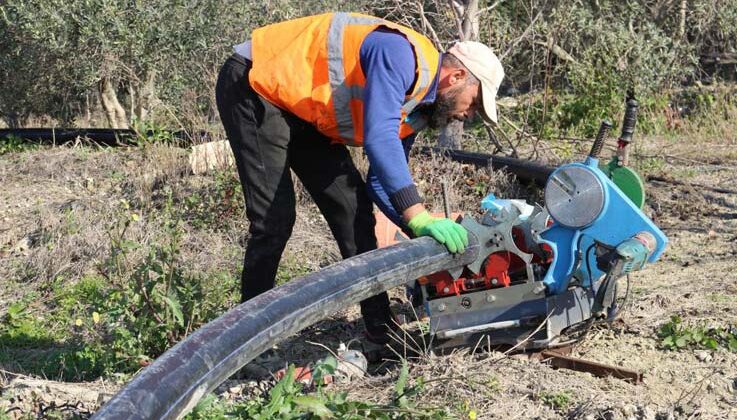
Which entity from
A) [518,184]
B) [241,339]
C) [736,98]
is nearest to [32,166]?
[518,184]

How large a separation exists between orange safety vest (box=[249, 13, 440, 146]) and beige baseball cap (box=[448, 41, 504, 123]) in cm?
12

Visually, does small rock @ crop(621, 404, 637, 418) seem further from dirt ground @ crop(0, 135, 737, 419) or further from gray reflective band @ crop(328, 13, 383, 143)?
gray reflective band @ crop(328, 13, 383, 143)

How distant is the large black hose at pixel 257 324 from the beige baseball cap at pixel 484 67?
573 millimetres

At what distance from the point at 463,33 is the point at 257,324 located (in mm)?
5118

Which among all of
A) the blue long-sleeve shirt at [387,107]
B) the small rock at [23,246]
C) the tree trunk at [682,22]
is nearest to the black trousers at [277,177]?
the blue long-sleeve shirt at [387,107]

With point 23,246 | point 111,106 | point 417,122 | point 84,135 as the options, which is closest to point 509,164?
point 417,122

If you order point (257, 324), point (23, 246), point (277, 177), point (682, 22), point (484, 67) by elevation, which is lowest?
point (23, 246)

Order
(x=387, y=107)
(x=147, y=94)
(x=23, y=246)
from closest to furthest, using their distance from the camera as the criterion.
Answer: (x=387, y=107), (x=23, y=246), (x=147, y=94)

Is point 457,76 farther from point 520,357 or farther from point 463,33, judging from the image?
point 463,33

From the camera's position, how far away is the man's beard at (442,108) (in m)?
3.96

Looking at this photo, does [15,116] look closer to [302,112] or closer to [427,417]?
[302,112]

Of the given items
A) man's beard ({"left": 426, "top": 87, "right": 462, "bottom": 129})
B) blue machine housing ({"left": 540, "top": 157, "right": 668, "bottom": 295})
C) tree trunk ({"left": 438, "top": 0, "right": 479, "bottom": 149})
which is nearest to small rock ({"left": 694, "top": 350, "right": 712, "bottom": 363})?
blue machine housing ({"left": 540, "top": 157, "right": 668, "bottom": 295})

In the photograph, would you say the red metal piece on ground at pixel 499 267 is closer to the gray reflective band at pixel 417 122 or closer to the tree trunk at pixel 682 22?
the gray reflective band at pixel 417 122

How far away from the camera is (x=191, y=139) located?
7020 mm
